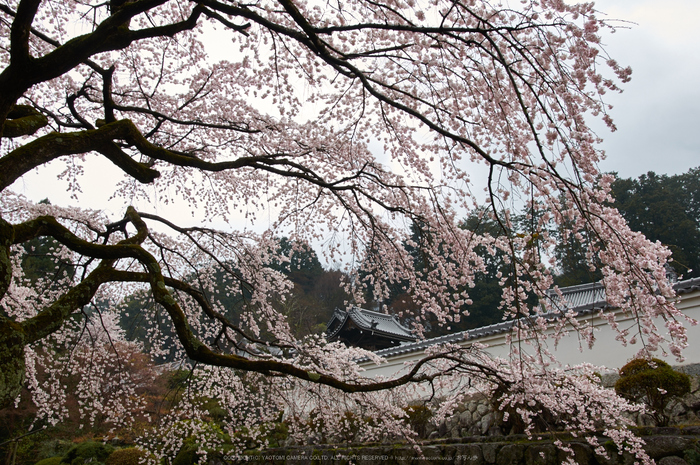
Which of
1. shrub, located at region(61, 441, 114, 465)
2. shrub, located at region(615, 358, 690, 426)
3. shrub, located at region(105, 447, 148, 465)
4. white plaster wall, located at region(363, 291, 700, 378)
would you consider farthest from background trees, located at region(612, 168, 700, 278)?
shrub, located at region(61, 441, 114, 465)

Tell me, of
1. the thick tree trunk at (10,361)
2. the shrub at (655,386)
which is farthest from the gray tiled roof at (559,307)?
the thick tree trunk at (10,361)

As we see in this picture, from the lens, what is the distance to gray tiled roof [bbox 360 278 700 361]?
4.39 metres

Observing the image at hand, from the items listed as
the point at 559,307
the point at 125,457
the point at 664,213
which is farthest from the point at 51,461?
the point at 664,213

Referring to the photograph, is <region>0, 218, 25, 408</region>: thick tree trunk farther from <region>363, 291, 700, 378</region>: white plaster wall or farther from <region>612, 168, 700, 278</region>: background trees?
<region>612, 168, 700, 278</region>: background trees

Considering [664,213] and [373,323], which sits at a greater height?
[664,213]

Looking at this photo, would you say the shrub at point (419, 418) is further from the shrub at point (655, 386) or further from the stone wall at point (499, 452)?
the shrub at point (655, 386)

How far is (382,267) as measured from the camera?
5.60 meters

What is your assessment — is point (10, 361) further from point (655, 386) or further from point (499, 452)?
point (655, 386)

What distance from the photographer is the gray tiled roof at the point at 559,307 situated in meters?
4.39

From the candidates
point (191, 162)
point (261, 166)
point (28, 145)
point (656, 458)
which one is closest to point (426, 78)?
point (261, 166)

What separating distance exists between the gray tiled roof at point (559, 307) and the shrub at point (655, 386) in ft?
2.96

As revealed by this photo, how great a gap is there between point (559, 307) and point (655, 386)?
113 inches

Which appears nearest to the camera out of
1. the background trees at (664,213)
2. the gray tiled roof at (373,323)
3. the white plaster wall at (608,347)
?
the white plaster wall at (608,347)

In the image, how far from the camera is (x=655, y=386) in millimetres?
4855
